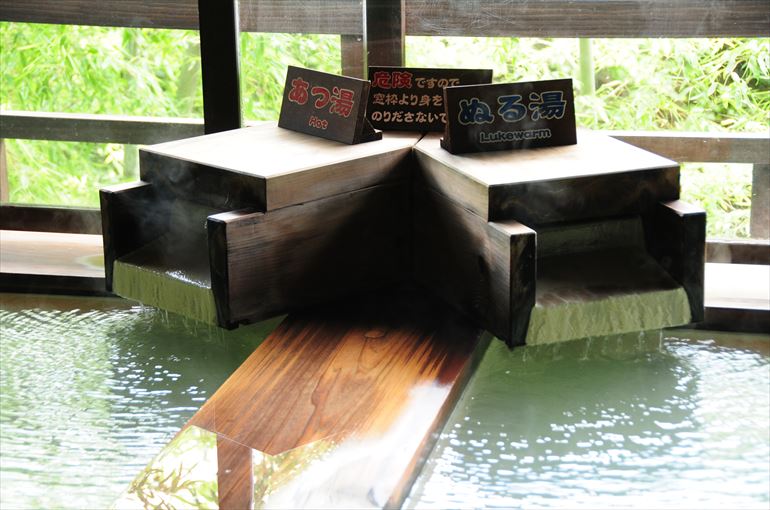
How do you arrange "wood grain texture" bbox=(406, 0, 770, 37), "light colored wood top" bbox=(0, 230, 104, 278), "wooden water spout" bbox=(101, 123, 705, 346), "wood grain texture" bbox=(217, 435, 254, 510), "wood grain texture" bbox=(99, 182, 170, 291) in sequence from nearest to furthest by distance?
1. "wood grain texture" bbox=(217, 435, 254, 510)
2. "wooden water spout" bbox=(101, 123, 705, 346)
3. "wood grain texture" bbox=(99, 182, 170, 291)
4. "wood grain texture" bbox=(406, 0, 770, 37)
5. "light colored wood top" bbox=(0, 230, 104, 278)

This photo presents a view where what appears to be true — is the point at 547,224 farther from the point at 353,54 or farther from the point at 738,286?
the point at 353,54

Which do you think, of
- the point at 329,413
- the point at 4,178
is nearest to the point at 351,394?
the point at 329,413

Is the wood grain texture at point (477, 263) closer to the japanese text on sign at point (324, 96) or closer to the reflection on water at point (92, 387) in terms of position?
the japanese text on sign at point (324, 96)

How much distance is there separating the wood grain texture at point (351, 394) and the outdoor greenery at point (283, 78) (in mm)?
994

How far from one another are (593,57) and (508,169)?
0.85 meters

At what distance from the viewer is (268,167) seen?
2746mm

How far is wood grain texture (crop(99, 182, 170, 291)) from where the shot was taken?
9.62 feet

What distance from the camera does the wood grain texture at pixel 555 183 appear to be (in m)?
2.57

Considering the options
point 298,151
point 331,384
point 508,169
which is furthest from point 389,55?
point 331,384

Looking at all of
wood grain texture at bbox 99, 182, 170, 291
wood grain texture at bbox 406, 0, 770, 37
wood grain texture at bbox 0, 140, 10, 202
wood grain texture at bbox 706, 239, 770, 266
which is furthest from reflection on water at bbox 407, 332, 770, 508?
wood grain texture at bbox 0, 140, 10, 202

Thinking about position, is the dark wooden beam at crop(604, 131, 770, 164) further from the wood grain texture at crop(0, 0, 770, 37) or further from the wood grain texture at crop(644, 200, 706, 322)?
the wood grain texture at crop(644, 200, 706, 322)

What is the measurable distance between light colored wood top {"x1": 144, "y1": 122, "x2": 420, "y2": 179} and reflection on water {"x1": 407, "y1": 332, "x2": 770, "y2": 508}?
74 centimetres

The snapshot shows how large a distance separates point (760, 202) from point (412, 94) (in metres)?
1.27

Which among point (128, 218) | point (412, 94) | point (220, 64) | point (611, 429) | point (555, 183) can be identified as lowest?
point (611, 429)
